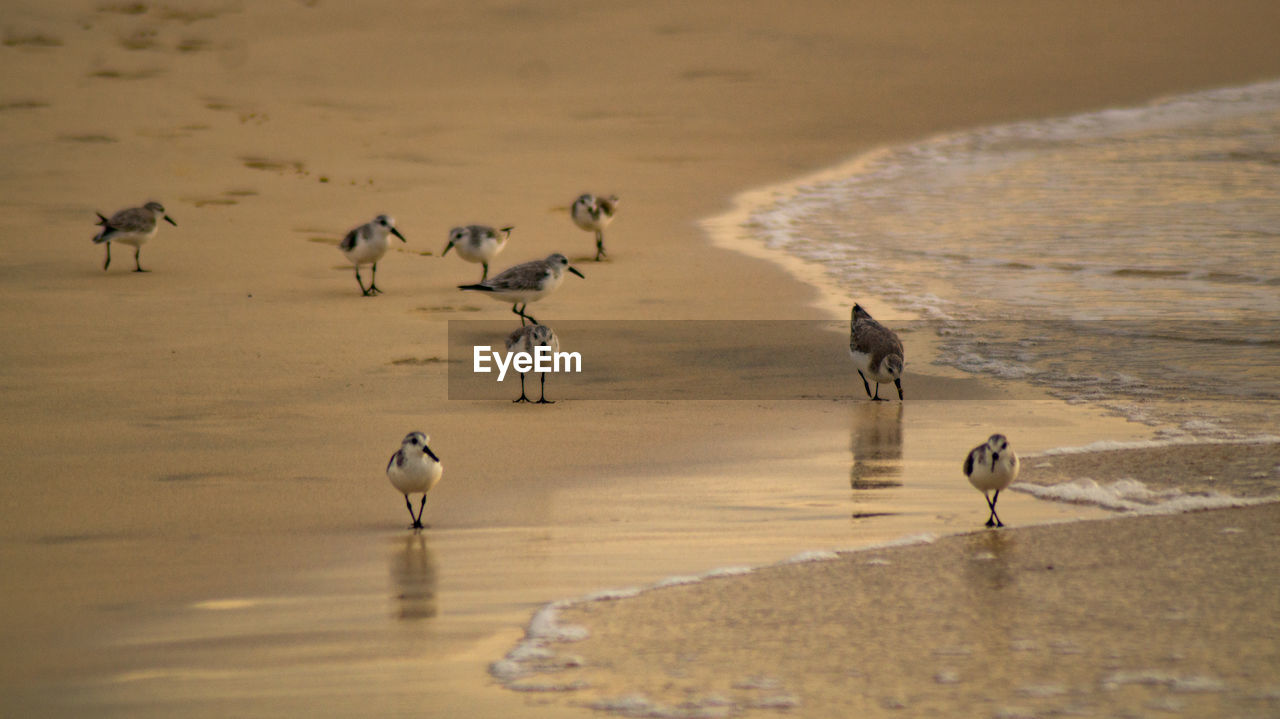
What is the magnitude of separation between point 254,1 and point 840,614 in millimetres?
24777

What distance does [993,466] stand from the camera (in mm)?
5012

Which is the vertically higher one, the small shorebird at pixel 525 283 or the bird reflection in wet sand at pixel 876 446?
the small shorebird at pixel 525 283

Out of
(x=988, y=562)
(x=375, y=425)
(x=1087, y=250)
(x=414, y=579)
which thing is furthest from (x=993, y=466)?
(x=1087, y=250)

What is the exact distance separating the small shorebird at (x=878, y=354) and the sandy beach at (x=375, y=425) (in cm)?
18

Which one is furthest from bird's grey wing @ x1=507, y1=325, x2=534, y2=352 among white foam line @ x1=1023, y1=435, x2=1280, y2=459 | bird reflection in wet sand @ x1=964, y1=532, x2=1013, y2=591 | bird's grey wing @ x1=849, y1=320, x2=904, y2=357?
bird reflection in wet sand @ x1=964, y1=532, x2=1013, y2=591

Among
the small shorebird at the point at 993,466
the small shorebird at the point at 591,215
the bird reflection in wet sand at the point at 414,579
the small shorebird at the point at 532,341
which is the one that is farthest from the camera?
the small shorebird at the point at 591,215

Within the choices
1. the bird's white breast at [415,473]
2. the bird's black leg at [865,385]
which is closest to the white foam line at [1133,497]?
the bird's black leg at [865,385]

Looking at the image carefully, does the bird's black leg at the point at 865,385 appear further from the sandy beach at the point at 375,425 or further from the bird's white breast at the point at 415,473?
the bird's white breast at the point at 415,473

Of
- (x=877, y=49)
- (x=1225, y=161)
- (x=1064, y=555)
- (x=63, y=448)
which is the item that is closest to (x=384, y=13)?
(x=877, y=49)

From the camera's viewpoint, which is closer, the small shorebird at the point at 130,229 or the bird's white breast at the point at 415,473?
the bird's white breast at the point at 415,473

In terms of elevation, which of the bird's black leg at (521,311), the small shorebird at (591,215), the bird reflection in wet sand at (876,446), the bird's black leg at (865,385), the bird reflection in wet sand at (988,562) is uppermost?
the small shorebird at (591,215)

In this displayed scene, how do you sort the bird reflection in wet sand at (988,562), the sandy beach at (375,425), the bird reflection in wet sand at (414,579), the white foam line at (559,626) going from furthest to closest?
the bird reflection in wet sand at (988,562) → the bird reflection in wet sand at (414,579) → the sandy beach at (375,425) → the white foam line at (559,626)

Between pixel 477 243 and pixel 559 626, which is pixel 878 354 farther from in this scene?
pixel 477 243

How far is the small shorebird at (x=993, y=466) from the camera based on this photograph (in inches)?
197
